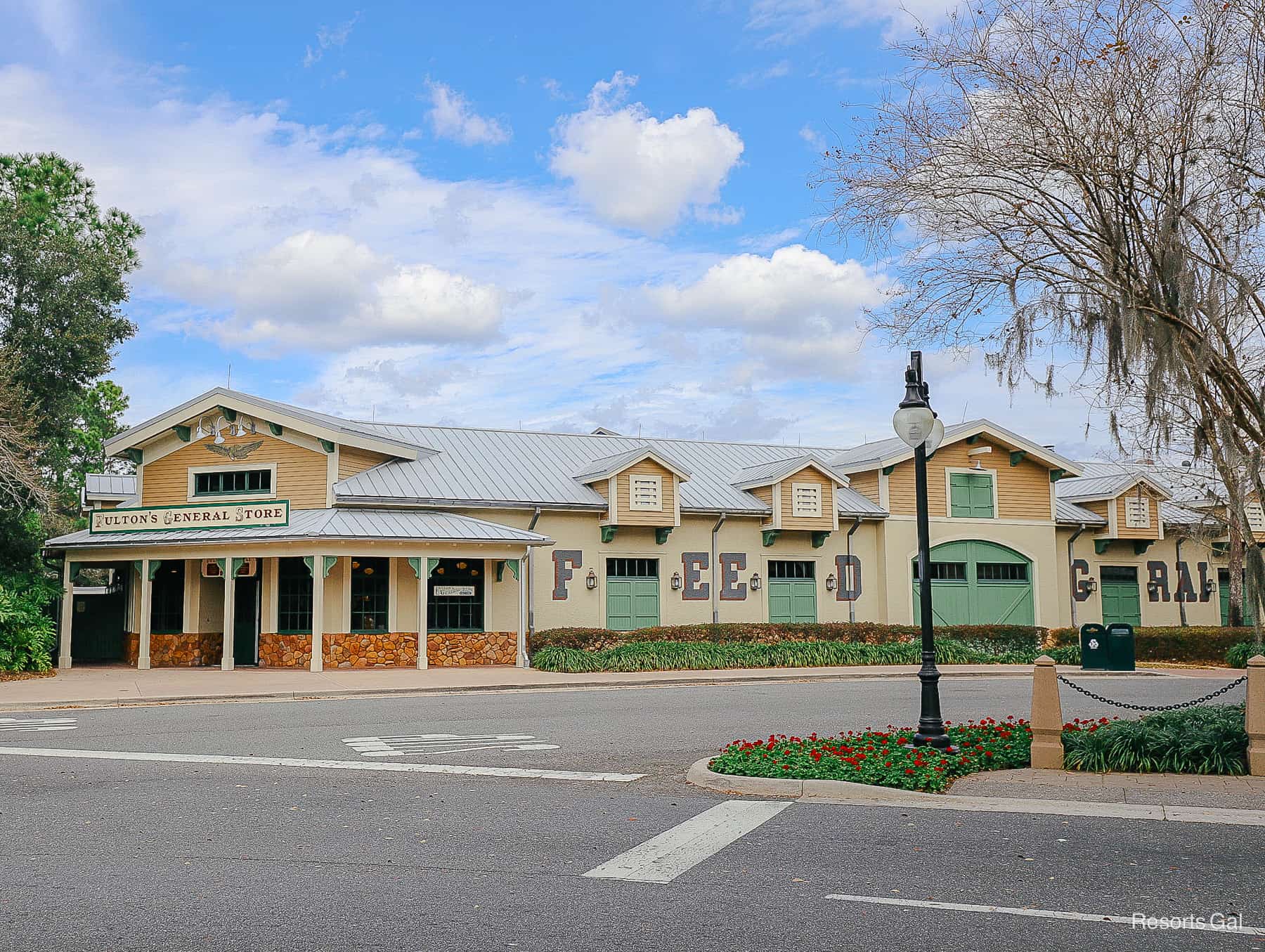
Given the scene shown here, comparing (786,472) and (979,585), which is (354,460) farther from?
(979,585)

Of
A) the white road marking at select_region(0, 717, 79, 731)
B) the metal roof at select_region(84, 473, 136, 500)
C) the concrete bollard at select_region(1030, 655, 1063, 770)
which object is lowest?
the white road marking at select_region(0, 717, 79, 731)

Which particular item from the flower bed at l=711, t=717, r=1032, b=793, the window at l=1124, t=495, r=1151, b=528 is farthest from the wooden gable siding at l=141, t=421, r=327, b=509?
the window at l=1124, t=495, r=1151, b=528

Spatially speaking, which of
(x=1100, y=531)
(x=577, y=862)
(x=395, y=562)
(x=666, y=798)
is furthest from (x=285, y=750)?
(x=1100, y=531)

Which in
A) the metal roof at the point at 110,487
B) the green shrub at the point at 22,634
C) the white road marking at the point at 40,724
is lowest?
the white road marking at the point at 40,724

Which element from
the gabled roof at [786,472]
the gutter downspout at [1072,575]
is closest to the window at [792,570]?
the gabled roof at [786,472]

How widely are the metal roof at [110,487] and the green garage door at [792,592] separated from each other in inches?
631

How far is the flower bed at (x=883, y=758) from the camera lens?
364 inches

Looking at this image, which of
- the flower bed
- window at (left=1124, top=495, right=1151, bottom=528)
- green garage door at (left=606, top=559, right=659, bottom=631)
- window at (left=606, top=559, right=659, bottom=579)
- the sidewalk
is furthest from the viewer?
window at (left=1124, top=495, right=1151, bottom=528)

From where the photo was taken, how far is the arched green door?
30.3 meters

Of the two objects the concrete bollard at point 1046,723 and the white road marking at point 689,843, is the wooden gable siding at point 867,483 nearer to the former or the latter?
the concrete bollard at point 1046,723

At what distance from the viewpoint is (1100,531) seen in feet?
105

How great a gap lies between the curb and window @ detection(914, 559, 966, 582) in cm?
570

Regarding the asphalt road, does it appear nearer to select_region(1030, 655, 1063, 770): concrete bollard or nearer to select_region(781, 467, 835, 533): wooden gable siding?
select_region(1030, 655, 1063, 770): concrete bollard

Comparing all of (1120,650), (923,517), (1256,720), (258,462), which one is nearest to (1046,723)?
(1256,720)
